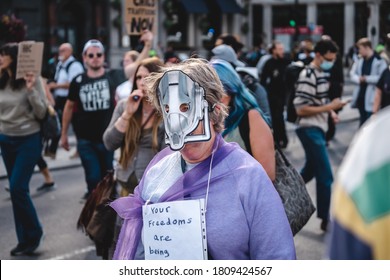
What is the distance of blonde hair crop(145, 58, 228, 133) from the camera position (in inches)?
91.7

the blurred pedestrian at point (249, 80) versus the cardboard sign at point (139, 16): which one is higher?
the cardboard sign at point (139, 16)

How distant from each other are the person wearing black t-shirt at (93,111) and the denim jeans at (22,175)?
0.87 metres

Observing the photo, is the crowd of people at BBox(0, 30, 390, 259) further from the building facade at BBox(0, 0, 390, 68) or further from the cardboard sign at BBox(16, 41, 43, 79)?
the building facade at BBox(0, 0, 390, 68)

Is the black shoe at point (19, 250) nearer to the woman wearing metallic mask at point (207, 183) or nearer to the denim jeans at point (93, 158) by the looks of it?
the denim jeans at point (93, 158)

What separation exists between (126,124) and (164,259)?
2.17m

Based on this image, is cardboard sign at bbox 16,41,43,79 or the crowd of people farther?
cardboard sign at bbox 16,41,43,79

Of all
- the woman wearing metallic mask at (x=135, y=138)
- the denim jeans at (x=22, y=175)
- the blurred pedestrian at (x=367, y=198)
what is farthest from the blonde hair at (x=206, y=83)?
the denim jeans at (x=22, y=175)

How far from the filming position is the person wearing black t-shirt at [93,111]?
6.54 meters

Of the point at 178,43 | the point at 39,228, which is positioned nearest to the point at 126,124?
the point at 39,228

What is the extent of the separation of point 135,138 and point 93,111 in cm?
227

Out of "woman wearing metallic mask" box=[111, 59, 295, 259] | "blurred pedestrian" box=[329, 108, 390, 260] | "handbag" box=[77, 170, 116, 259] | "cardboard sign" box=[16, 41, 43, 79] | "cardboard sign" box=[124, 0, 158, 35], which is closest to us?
"blurred pedestrian" box=[329, 108, 390, 260]

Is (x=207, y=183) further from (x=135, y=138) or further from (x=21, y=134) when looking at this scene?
(x=21, y=134)

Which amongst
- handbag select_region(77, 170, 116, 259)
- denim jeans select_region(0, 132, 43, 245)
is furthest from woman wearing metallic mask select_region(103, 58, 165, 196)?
denim jeans select_region(0, 132, 43, 245)

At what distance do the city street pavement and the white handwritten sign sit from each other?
61.9 inches
